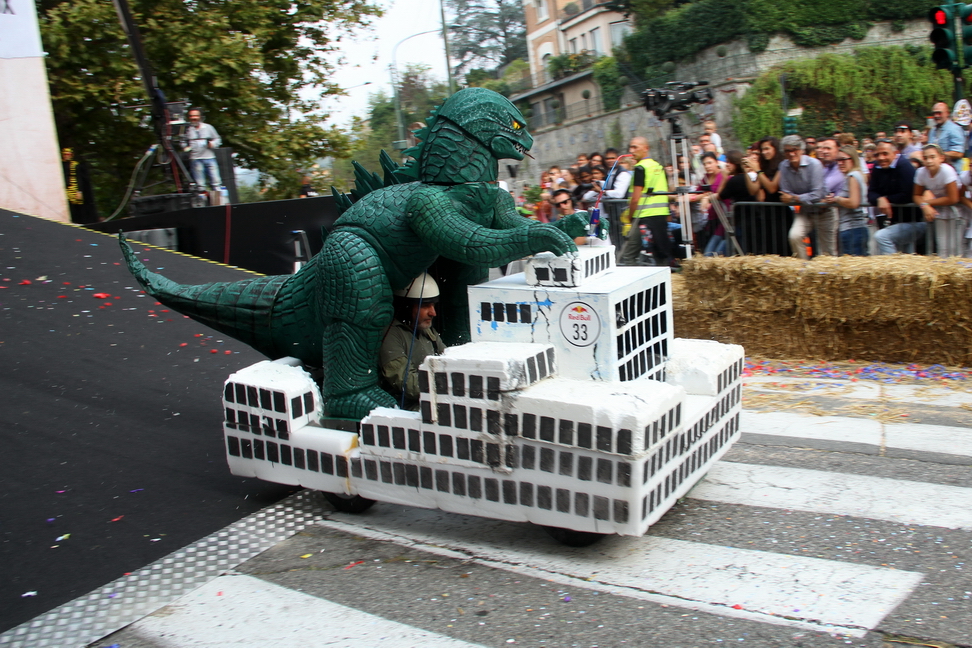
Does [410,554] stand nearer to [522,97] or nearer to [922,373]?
[922,373]

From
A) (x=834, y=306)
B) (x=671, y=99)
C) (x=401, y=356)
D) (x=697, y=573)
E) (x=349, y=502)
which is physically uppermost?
(x=671, y=99)

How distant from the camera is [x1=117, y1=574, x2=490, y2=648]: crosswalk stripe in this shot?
2973 mm

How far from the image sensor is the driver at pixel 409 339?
4.23 m

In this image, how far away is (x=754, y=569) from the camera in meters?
3.28

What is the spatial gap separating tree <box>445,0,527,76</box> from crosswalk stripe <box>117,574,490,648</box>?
67.2 m

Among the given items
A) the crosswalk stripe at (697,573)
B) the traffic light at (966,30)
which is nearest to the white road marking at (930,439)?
the crosswalk stripe at (697,573)

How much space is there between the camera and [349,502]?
412cm

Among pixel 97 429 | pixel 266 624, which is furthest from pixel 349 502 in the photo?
pixel 97 429

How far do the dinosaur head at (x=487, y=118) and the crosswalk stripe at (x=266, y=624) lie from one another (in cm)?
216

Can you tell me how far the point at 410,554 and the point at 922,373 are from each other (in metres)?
4.71

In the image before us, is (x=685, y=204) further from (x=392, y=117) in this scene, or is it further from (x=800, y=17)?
(x=392, y=117)

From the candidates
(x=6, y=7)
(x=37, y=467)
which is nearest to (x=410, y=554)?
(x=37, y=467)

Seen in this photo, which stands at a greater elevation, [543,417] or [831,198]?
[831,198]

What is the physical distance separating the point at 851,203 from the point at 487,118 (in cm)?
556
